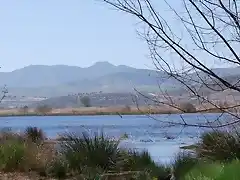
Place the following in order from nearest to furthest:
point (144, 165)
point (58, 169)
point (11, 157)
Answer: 1. point (58, 169)
2. point (144, 165)
3. point (11, 157)

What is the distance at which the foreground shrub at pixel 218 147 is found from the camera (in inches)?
454

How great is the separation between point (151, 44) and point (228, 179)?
1.49 meters

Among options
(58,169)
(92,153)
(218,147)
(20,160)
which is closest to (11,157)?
(20,160)

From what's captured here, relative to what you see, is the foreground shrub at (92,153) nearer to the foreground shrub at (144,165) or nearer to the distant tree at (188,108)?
the foreground shrub at (144,165)

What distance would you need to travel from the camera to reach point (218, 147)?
14.0 m

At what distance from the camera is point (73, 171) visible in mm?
14547

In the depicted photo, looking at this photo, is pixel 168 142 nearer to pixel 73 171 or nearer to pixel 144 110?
pixel 73 171

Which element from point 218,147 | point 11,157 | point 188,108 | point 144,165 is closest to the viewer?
point 188,108

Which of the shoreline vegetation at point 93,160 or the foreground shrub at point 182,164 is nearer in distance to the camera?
the foreground shrub at point 182,164

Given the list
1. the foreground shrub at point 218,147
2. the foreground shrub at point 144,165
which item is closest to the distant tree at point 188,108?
the foreground shrub at point 218,147

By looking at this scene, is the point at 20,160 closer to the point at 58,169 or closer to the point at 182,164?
the point at 58,169

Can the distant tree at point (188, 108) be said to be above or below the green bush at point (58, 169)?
above

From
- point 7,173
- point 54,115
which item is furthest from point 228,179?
point 54,115

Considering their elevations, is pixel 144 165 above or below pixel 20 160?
below
